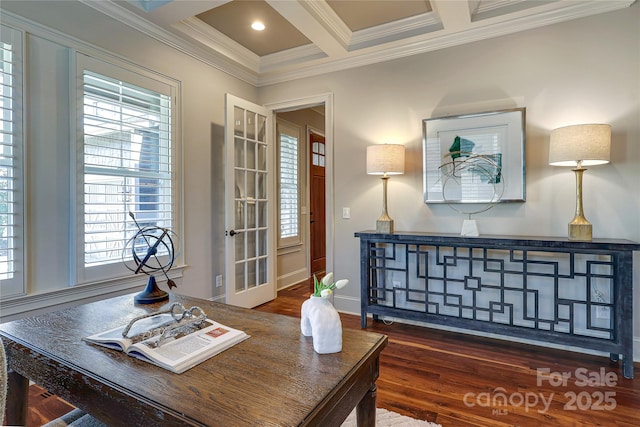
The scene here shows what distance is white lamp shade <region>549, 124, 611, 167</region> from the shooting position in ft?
7.20

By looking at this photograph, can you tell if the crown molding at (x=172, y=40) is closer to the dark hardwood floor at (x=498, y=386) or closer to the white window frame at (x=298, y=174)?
the white window frame at (x=298, y=174)

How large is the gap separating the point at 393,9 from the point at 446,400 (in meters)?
2.93

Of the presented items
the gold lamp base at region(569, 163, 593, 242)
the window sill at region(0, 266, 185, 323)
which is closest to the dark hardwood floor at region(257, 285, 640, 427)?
the gold lamp base at region(569, 163, 593, 242)

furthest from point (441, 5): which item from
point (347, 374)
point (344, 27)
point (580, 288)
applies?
point (347, 374)

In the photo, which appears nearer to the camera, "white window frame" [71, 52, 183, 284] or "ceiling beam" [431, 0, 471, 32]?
"white window frame" [71, 52, 183, 284]

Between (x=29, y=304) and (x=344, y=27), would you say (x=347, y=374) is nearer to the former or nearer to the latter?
(x=29, y=304)

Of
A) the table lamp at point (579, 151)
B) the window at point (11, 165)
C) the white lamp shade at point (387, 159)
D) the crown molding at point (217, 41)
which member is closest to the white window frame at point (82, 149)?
the window at point (11, 165)

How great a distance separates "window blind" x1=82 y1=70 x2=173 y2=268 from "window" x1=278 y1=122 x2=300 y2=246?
6.12ft

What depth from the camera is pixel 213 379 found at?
935 mm

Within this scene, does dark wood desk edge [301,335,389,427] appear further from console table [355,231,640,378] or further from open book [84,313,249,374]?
console table [355,231,640,378]

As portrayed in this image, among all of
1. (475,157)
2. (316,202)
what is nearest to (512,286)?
(475,157)

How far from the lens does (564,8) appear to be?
2.50 m

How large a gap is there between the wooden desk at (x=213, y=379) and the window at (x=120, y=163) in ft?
3.73

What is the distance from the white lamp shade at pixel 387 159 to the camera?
2.93 meters
